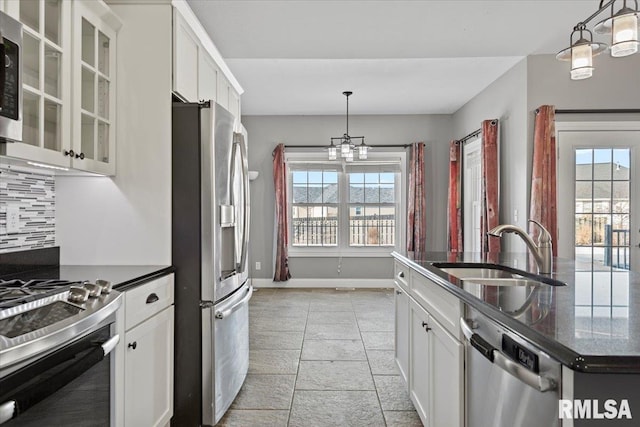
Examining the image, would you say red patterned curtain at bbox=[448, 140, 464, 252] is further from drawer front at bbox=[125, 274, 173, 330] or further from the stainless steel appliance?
the stainless steel appliance

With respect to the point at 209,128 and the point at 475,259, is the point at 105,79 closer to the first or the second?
the point at 209,128

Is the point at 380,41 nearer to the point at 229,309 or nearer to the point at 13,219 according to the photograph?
the point at 229,309

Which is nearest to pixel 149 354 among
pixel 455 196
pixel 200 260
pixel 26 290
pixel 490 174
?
pixel 200 260

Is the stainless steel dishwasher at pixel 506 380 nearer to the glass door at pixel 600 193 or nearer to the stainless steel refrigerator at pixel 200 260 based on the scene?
the stainless steel refrigerator at pixel 200 260

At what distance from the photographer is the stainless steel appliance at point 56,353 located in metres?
1.01

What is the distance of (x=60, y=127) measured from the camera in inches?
71.7

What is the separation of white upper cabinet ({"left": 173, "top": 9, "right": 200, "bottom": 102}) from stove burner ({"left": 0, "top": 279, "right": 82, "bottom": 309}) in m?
1.24

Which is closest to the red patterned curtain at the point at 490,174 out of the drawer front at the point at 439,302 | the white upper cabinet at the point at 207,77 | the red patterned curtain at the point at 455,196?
the red patterned curtain at the point at 455,196

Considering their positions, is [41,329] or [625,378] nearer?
[625,378]

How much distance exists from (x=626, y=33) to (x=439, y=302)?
1.38 metres

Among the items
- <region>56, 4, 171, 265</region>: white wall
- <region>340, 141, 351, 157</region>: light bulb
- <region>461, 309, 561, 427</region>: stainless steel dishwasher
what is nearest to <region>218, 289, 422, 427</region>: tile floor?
<region>461, 309, 561, 427</region>: stainless steel dishwasher

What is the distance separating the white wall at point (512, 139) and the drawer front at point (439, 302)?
7.46 ft

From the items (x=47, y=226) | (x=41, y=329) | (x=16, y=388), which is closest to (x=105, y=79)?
(x=47, y=226)

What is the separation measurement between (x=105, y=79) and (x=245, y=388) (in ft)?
6.71
